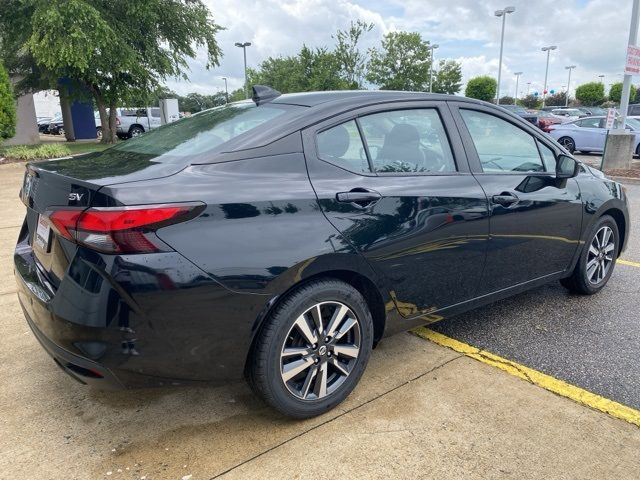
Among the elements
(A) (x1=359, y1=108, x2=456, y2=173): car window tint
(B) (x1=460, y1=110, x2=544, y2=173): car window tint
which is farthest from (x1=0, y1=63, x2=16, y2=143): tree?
(B) (x1=460, y1=110, x2=544, y2=173): car window tint

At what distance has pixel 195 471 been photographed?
217 cm

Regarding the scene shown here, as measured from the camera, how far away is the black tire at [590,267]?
155 inches

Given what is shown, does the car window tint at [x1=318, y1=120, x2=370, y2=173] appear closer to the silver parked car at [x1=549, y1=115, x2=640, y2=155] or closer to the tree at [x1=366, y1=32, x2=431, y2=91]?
the silver parked car at [x1=549, y1=115, x2=640, y2=155]

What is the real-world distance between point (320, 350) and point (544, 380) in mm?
1407

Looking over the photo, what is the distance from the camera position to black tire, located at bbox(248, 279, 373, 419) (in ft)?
7.44

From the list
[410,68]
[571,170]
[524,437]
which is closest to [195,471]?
[524,437]

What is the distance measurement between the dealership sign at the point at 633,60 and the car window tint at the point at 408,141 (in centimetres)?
1142

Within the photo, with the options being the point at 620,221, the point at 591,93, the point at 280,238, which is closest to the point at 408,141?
the point at 280,238

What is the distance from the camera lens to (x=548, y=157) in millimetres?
3590

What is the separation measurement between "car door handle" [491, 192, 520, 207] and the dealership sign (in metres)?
11.1

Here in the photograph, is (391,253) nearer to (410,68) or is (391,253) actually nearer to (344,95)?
(344,95)

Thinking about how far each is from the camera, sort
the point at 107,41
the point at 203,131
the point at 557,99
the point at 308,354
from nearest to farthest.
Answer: the point at 308,354 < the point at 203,131 < the point at 107,41 < the point at 557,99

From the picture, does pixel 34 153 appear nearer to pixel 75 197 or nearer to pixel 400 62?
pixel 75 197

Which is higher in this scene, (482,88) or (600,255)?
(482,88)
